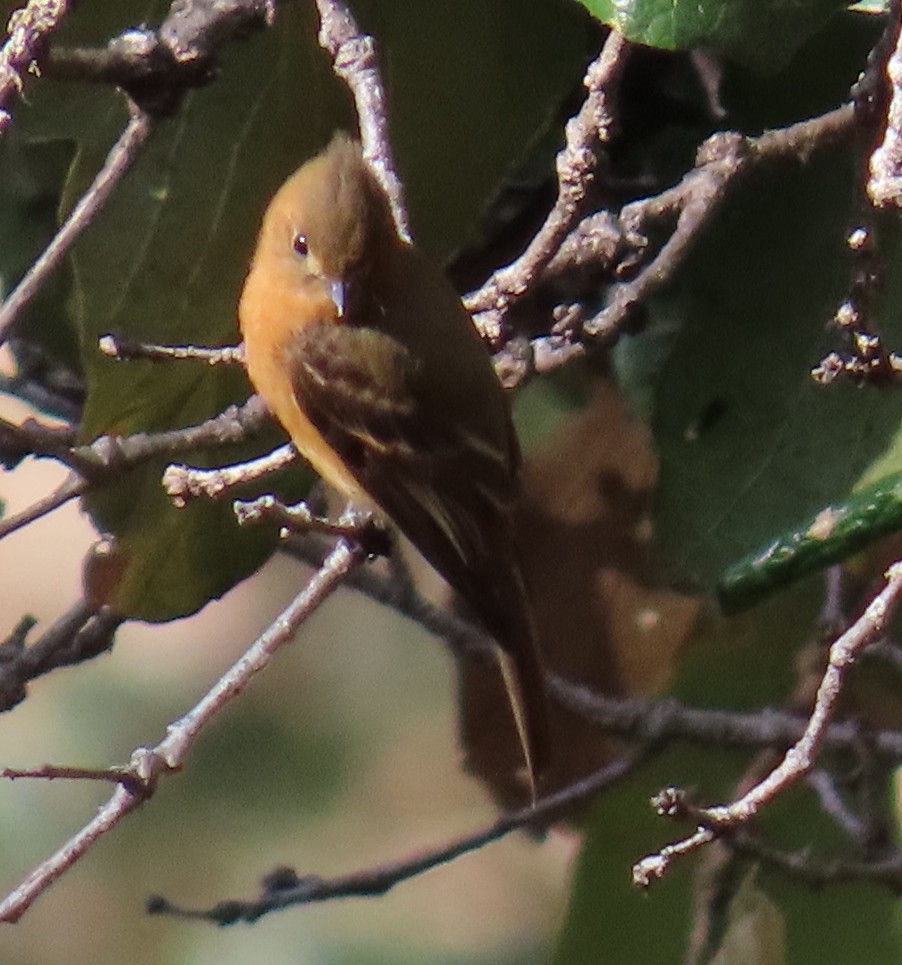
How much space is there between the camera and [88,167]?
62.2 inches

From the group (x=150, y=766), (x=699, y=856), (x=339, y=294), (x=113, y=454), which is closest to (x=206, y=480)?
(x=113, y=454)

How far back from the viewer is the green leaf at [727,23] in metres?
1.36

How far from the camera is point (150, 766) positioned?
4.11 feet

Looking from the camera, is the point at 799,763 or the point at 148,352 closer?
the point at 799,763

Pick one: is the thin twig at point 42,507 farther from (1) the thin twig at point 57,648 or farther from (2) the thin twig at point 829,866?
(2) the thin twig at point 829,866

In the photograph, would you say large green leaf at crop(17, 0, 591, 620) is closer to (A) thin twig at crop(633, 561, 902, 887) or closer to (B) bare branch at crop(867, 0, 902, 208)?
(B) bare branch at crop(867, 0, 902, 208)

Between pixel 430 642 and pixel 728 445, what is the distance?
4.43ft

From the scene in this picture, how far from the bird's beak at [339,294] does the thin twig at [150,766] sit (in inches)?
23.6

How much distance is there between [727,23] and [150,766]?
2.45 feet

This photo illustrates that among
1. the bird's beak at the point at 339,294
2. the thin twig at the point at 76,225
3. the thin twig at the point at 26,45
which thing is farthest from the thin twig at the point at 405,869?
the thin twig at the point at 26,45

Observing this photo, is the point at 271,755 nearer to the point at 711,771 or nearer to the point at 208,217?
the point at 711,771

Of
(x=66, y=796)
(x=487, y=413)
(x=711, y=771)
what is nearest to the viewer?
(x=487, y=413)

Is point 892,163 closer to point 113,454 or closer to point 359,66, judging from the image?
point 359,66

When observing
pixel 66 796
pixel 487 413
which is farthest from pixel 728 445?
pixel 66 796
